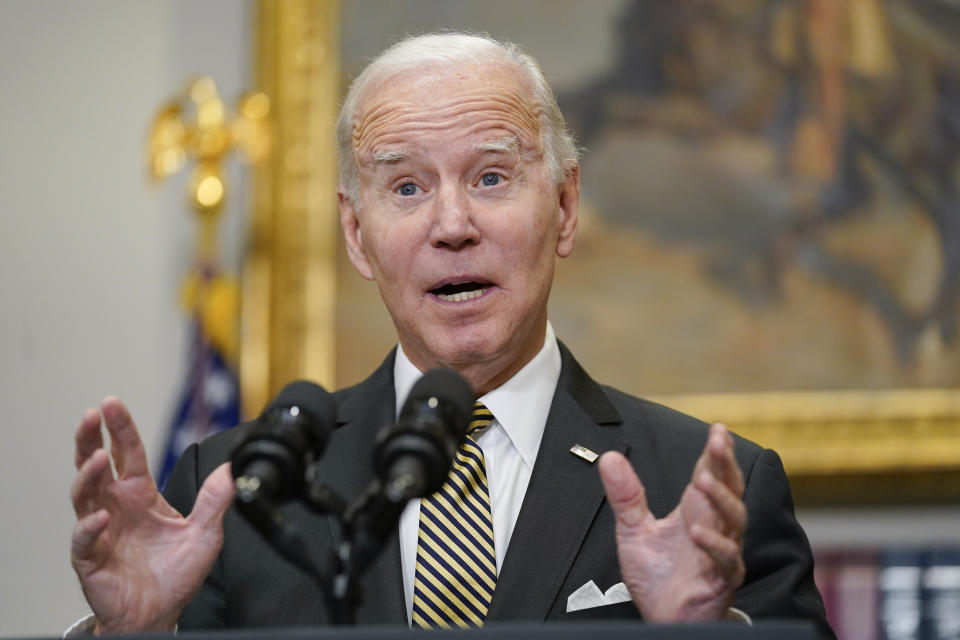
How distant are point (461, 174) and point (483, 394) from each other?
496mm

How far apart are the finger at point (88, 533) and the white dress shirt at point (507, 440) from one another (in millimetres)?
664

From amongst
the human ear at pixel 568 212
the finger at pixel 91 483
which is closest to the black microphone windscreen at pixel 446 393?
the finger at pixel 91 483

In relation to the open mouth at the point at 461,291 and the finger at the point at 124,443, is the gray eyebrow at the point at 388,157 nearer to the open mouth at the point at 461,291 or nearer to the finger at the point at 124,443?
the open mouth at the point at 461,291

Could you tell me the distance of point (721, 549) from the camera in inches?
81.8

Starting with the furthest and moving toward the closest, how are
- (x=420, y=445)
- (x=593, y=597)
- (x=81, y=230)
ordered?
(x=81, y=230), (x=593, y=597), (x=420, y=445)

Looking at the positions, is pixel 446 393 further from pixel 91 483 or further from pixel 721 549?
pixel 91 483

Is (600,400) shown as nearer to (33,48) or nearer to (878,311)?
(878,311)

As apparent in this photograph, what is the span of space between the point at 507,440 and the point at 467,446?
109 millimetres

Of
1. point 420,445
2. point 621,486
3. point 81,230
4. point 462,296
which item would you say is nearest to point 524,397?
point 462,296

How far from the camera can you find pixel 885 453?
5258 millimetres

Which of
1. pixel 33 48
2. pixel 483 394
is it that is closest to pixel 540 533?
pixel 483 394

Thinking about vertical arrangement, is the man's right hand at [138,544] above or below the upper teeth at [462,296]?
below

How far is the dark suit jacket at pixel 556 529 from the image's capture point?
258 centimetres

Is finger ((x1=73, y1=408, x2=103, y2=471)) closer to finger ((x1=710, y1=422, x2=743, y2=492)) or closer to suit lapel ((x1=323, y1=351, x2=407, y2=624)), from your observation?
suit lapel ((x1=323, y1=351, x2=407, y2=624))
